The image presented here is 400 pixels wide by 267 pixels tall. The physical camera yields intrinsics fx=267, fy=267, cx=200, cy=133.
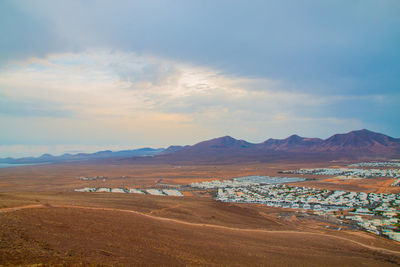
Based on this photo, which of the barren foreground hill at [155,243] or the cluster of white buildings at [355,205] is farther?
the cluster of white buildings at [355,205]

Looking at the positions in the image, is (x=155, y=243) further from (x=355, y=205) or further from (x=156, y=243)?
(x=355, y=205)

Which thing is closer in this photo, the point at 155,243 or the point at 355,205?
the point at 155,243

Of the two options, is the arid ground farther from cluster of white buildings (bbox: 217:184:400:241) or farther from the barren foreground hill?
cluster of white buildings (bbox: 217:184:400:241)

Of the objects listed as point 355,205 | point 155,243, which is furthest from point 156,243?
point 355,205

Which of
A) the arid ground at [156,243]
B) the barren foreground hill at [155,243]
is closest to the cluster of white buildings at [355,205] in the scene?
the arid ground at [156,243]

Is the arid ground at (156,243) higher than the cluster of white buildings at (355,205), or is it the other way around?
the arid ground at (156,243)

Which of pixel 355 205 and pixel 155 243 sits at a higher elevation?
pixel 155 243

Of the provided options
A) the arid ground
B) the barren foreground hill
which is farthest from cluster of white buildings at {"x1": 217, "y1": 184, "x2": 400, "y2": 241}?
the barren foreground hill

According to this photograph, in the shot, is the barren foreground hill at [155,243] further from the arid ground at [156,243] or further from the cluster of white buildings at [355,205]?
the cluster of white buildings at [355,205]

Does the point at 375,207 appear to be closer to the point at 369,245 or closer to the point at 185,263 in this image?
the point at 369,245

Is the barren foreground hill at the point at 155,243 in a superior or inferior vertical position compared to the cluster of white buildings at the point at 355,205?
superior

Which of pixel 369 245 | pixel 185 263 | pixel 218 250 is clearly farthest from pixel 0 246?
pixel 369 245
